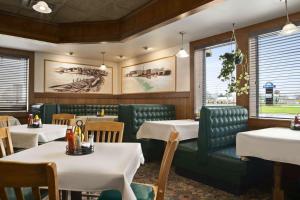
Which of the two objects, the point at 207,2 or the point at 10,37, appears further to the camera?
the point at 10,37

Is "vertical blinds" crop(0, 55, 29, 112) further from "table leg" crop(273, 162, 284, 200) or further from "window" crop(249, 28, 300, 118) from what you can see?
"table leg" crop(273, 162, 284, 200)

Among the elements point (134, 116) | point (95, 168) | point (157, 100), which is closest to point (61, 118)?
point (134, 116)

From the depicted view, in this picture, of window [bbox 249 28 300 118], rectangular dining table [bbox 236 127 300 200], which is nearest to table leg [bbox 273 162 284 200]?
rectangular dining table [bbox 236 127 300 200]

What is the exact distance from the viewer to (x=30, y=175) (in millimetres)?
941

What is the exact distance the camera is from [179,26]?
4.09 metres

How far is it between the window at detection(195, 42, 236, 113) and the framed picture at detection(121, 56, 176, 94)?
26.7 inches

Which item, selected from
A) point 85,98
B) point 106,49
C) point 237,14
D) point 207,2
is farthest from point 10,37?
point 237,14

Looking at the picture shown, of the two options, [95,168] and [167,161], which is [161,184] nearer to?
[167,161]

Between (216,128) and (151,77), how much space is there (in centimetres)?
323

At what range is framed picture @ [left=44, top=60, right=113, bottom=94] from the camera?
6.36m

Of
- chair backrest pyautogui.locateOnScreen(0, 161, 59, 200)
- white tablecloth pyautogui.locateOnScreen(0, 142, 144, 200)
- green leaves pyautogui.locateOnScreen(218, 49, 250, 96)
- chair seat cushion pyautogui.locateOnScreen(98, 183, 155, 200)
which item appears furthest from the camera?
green leaves pyautogui.locateOnScreen(218, 49, 250, 96)

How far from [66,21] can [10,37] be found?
1.15 m

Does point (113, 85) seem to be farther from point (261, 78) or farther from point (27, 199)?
point (27, 199)

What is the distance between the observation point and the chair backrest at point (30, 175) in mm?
922
